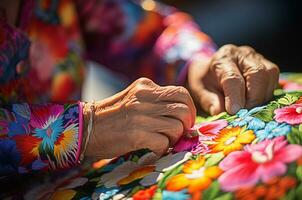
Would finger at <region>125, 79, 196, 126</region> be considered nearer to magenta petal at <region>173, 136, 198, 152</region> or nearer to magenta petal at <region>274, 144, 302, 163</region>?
magenta petal at <region>173, 136, 198, 152</region>

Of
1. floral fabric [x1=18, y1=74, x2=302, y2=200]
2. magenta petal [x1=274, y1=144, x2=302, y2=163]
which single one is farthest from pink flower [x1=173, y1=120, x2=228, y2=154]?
magenta petal [x1=274, y1=144, x2=302, y2=163]

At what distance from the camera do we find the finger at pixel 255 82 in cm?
66

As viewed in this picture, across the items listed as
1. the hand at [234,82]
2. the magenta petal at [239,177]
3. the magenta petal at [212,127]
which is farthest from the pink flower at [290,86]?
the magenta petal at [239,177]

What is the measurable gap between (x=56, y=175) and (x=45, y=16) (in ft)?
1.33

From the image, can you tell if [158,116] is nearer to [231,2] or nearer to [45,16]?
[45,16]

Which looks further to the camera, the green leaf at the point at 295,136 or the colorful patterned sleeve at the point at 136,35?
the colorful patterned sleeve at the point at 136,35

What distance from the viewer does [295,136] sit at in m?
0.52

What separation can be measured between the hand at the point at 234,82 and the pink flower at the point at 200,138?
0.13 ft

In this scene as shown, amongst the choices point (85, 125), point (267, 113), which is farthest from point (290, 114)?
point (85, 125)

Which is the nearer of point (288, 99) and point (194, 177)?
point (194, 177)

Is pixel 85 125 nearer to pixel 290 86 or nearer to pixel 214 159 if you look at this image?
pixel 214 159

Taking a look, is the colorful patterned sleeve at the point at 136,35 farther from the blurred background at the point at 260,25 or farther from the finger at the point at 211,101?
the blurred background at the point at 260,25

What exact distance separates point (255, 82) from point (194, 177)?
213 millimetres

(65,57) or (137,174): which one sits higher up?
(65,57)
